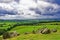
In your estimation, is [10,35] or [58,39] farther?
[10,35]

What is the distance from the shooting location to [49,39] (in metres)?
62.1

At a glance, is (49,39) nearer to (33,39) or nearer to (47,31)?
(33,39)

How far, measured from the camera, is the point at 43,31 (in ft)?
275

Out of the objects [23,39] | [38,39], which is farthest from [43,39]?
[23,39]

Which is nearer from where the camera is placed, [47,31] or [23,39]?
[23,39]

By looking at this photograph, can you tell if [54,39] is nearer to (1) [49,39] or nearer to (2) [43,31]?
(1) [49,39]

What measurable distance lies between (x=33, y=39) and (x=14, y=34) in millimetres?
21191

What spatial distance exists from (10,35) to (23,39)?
60.0 feet

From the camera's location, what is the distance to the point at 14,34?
83312 mm

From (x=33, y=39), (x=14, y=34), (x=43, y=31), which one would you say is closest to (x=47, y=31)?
(x=43, y=31)

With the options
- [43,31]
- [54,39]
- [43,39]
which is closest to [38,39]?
[43,39]

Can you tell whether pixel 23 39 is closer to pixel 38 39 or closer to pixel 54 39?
pixel 38 39

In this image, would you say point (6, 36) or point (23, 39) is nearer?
point (23, 39)

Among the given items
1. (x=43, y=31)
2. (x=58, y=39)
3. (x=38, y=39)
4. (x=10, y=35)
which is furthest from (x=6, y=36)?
(x=58, y=39)
